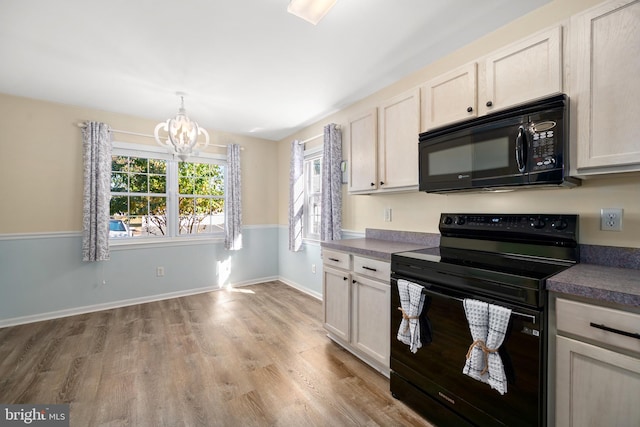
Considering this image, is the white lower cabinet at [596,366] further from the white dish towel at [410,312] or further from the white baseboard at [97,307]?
the white baseboard at [97,307]

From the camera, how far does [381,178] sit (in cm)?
246

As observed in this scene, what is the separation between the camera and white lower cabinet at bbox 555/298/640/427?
101 centimetres

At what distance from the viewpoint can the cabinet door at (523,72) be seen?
57.3 inches

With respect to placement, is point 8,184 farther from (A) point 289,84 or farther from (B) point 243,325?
(A) point 289,84

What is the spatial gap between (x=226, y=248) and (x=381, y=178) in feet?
9.64

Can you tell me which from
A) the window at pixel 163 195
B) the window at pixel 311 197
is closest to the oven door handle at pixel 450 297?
the window at pixel 311 197

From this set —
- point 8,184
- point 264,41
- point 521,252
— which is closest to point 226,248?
point 8,184

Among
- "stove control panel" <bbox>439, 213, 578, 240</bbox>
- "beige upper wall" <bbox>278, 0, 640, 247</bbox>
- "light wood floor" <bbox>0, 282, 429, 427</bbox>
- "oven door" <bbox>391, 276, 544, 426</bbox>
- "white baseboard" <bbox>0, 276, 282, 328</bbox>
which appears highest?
"beige upper wall" <bbox>278, 0, 640, 247</bbox>

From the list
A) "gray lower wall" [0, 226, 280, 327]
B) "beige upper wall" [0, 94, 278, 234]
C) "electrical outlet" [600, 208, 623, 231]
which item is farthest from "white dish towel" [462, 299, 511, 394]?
"beige upper wall" [0, 94, 278, 234]

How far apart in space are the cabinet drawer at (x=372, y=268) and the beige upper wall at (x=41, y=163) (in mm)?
3503

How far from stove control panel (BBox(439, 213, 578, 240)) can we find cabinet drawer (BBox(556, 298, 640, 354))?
59 centimetres

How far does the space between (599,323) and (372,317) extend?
1.31m

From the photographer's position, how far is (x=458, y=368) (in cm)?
147

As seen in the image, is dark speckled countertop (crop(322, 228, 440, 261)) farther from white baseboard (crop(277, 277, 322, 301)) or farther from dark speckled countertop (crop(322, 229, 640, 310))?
white baseboard (crop(277, 277, 322, 301))
